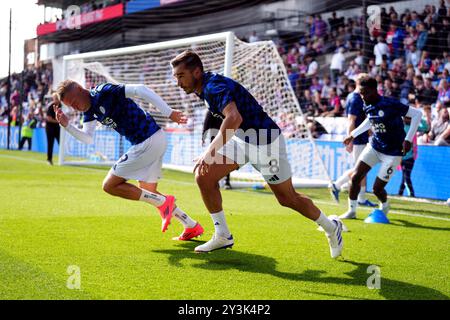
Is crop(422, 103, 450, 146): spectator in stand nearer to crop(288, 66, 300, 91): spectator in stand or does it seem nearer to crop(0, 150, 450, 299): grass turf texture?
crop(0, 150, 450, 299): grass turf texture

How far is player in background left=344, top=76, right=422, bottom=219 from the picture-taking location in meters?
8.71

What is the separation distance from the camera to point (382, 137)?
352 inches

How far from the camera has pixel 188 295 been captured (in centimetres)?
437

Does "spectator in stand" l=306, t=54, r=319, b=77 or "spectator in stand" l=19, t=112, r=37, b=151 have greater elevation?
"spectator in stand" l=306, t=54, r=319, b=77

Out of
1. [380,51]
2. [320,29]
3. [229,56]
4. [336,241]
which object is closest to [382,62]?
[380,51]

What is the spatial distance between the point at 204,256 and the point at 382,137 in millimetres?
4051

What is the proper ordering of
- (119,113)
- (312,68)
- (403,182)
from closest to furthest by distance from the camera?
1. (119,113)
2. (403,182)
3. (312,68)

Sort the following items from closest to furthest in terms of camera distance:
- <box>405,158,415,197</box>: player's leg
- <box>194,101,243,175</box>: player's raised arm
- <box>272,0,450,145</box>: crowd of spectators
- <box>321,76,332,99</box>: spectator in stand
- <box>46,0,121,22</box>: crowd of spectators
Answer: <box>194,101,243,175</box>: player's raised arm < <box>405,158,415,197</box>: player's leg < <box>272,0,450,145</box>: crowd of spectators < <box>321,76,332,99</box>: spectator in stand < <box>46,0,121,22</box>: crowd of spectators

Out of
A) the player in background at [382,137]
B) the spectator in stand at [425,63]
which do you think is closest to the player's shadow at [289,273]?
the player in background at [382,137]

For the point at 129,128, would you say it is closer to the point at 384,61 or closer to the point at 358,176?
the point at 358,176

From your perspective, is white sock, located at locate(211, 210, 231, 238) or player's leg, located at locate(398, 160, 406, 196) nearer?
white sock, located at locate(211, 210, 231, 238)

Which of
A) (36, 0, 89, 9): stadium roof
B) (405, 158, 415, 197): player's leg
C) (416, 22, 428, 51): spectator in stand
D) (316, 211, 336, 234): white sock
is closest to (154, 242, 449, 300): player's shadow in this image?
(316, 211, 336, 234): white sock

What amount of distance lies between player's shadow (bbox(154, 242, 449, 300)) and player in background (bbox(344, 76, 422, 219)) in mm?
3297

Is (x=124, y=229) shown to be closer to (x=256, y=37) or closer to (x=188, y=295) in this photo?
(x=188, y=295)
